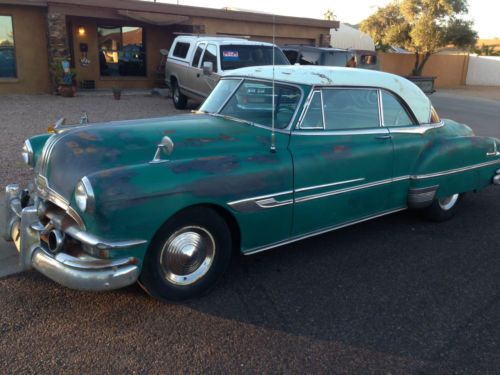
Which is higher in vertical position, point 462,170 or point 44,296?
point 462,170

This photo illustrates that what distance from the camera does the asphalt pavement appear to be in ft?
9.37

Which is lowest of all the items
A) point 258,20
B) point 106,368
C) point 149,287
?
point 106,368

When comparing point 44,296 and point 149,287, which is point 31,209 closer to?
point 44,296

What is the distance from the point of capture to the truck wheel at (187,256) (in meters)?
3.24

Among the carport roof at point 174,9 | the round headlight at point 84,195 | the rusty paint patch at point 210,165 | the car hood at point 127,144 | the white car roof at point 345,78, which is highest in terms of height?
the carport roof at point 174,9

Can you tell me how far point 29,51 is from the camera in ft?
47.4

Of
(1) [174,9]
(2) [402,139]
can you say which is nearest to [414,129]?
(2) [402,139]

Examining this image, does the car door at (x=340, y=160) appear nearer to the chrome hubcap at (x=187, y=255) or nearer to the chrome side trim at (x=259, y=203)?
the chrome side trim at (x=259, y=203)

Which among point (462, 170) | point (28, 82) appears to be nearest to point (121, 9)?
point (28, 82)

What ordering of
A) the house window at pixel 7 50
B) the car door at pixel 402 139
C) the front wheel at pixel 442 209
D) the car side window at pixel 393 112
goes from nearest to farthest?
the car door at pixel 402 139
the car side window at pixel 393 112
the front wheel at pixel 442 209
the house window at pixel 7 50

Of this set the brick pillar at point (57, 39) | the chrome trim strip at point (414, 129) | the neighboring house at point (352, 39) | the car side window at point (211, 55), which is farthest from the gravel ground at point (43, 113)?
the neighboring house at point (352, 39)

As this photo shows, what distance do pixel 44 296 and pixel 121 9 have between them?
1322 cm

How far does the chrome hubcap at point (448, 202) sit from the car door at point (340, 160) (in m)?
1.00

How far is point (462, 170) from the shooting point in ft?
16.6
